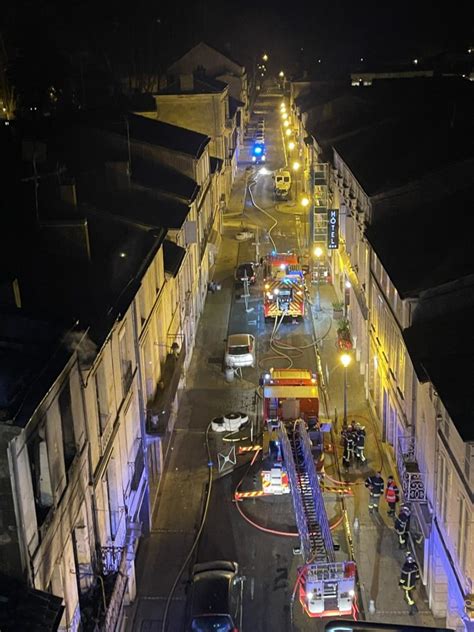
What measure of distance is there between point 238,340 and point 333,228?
11246 mm

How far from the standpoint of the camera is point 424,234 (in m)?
30.3

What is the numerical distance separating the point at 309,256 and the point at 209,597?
3670cm

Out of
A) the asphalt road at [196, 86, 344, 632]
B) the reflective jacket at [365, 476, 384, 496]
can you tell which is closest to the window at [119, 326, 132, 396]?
the asphalt road at [196, 86, 344, 632]

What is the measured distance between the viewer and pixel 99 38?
88250 mm

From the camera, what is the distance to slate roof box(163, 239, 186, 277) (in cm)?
3247

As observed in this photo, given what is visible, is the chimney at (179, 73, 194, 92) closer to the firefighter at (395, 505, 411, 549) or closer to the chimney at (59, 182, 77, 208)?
the chimney at (59, 182, 77, 208)

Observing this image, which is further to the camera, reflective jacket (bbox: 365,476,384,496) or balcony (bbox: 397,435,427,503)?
reflective jacket (bbox: 365,476,384,496)

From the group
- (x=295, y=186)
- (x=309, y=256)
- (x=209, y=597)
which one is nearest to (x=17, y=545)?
(x=209, y=597)

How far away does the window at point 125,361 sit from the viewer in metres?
22.5

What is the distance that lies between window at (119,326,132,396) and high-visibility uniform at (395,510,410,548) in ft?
32.2

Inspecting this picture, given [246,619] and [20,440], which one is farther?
[246,619]

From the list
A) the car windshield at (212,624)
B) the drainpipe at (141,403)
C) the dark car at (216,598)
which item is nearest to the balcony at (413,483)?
the dark car at (216,598)

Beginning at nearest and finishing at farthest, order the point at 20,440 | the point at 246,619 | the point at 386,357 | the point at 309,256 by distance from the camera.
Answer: the point at 20,440 → the point at 246,619 → the point at 386,357 → the point at 309,256

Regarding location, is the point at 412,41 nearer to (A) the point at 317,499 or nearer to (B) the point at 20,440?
(A) the point at 317,499
